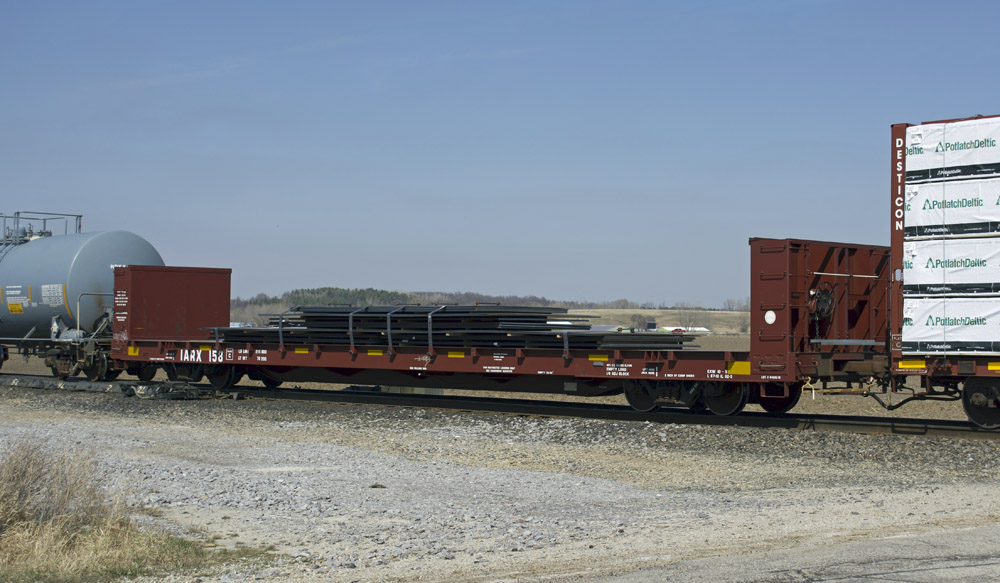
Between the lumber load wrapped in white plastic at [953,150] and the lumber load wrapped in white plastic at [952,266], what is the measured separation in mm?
918

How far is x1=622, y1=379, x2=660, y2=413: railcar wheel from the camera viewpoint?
631 inches

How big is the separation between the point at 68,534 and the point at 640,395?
10.7 meters

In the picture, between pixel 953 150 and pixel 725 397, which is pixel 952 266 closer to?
pixel 953 150

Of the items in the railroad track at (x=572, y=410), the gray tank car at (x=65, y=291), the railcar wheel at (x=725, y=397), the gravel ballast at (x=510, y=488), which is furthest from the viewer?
the gray tank car at (x=65, y=291)

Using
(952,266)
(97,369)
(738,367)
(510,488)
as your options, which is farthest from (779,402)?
(97,369)

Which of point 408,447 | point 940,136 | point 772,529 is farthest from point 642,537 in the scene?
point 940,136

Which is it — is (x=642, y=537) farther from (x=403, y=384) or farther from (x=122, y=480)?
(x=403, y=384)

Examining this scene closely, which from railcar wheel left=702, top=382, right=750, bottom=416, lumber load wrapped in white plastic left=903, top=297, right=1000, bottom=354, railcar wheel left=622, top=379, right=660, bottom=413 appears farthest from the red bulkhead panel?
lumber load wrapped in white plastic left=903, top=297, right=1000, bottom=354

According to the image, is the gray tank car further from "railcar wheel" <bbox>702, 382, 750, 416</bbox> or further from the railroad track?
"railcar wheel" <bbox>702, 382, 750, 416</bbox>

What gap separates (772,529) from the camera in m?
7.59

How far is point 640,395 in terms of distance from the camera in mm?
16172

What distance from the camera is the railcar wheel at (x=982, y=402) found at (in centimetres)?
1302

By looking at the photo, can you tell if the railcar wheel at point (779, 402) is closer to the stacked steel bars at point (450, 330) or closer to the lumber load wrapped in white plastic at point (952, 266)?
the stacked steel bars at point (450, 330)

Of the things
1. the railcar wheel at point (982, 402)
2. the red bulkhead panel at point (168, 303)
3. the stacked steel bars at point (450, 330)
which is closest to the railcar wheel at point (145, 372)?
the red bulkhead panel at point (168, 303)
